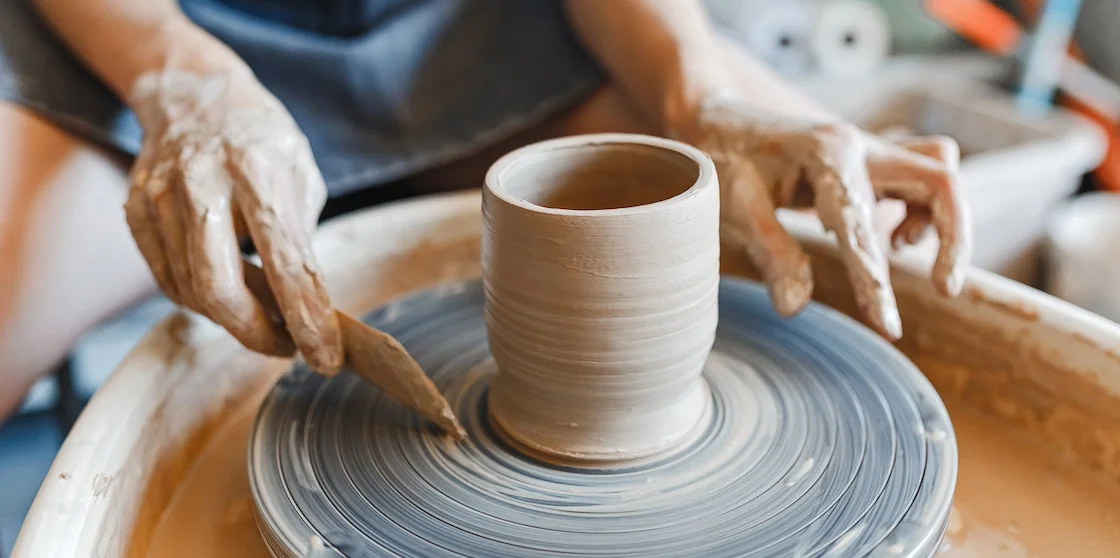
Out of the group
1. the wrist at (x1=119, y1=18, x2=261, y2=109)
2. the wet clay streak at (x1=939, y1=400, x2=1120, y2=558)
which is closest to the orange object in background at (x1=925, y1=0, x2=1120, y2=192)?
the wet clay streak at (x1=939, y1=400, x2=1120, y2=558)

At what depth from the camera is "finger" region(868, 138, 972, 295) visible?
894 millimetres

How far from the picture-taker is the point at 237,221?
2.94ft

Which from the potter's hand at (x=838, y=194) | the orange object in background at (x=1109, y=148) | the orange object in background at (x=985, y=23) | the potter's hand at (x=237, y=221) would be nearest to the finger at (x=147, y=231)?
the potter's hand at (x=237, y=221)

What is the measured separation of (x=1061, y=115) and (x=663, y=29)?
1277mm

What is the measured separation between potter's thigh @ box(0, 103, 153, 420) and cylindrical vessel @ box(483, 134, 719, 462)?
2.09 ft

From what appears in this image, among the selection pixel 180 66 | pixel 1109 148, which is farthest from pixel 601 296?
pixel 1109 148

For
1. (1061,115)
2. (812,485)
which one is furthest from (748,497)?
(1061,115)

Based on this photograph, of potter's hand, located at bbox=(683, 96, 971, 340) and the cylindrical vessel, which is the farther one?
potter's hand, located at bbox=(683, 96, 971, 340)

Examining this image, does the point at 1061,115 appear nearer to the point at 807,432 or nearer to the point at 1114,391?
the point at 1114,391

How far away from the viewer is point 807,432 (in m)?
0.83

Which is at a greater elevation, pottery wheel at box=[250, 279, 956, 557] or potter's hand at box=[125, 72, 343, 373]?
potter's hand at box=[125, 72, 343, 373]

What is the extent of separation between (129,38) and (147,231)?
0.39 metres

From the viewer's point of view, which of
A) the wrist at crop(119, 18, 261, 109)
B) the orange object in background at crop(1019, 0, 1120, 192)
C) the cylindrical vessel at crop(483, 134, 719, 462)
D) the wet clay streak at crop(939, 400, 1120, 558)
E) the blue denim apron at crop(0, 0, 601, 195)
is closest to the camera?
the cylindrical vessel at crop(483, 134, 719, 462)

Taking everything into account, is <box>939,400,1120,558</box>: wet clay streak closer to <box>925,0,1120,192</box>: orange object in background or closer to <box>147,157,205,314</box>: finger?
<box>147,157,205,314</box>: finger
